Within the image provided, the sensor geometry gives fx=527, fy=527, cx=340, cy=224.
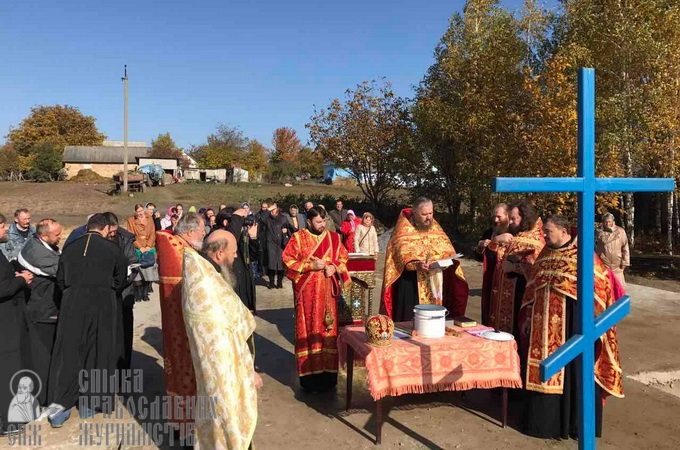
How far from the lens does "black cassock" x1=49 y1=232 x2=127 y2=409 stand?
15.8 ft

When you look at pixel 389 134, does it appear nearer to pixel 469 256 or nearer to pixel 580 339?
pixel 469 256

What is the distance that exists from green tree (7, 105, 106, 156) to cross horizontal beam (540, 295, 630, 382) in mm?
65557

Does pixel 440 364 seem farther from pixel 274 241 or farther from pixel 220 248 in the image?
pixel 274 241

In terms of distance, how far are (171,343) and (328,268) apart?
1.84 metres

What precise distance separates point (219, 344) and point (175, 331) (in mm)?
1045

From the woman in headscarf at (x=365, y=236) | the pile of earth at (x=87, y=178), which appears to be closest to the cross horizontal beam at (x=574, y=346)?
the woman in headscarf at (x=365, y=236)

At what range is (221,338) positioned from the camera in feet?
11.4

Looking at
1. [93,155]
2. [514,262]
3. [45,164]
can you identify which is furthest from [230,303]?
[93,155]

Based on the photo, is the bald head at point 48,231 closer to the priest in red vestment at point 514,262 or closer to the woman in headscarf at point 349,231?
the priest in red vestment at point 514,262

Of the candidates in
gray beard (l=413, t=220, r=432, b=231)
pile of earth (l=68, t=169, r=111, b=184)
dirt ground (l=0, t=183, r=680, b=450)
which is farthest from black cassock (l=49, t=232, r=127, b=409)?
pile of earth (l=68, t=169, r=111, b=184)

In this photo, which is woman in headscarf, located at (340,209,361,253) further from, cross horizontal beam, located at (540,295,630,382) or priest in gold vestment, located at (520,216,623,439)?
cross horizontal beam, located at (540,295,630,382)

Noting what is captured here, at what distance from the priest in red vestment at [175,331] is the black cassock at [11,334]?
52.8 inches

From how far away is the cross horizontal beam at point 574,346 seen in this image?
2.47 m

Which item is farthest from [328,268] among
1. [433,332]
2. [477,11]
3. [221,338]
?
[477,11]
